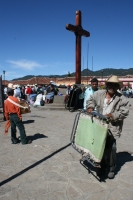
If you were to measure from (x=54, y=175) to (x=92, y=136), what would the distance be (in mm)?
1078

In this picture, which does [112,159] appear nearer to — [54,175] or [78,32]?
[54,175]

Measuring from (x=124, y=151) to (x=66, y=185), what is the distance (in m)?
2.34

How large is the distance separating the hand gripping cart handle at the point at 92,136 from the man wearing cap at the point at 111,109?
18 centimetres

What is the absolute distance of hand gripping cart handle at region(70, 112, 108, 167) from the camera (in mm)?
3262

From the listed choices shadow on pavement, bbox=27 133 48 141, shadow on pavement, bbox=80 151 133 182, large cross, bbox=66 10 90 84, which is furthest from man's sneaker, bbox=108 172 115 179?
large cross, bbox=66 10 90 84

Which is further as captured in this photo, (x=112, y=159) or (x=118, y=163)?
(x=118, y=163)

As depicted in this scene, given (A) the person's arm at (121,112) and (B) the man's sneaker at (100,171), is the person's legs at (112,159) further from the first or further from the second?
(A) the person's arm at (121,112)

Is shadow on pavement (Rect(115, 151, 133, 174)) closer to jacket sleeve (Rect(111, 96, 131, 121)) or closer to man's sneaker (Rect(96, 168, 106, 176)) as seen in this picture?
man's sneaker (Rect(96, 168, 106, 176))

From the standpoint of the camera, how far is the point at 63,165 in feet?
14.3

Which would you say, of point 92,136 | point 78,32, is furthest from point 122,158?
point 78,32

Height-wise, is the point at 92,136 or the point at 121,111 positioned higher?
the point at 121,111

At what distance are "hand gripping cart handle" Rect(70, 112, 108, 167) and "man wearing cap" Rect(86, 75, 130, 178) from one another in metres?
0.18

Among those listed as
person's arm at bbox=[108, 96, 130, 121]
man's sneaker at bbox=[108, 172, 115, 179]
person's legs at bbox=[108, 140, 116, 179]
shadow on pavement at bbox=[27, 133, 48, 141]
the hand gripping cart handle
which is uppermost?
person's arm at bbox=[108, 96, 130, 121]

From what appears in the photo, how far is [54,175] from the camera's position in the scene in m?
3.88
